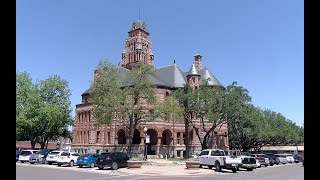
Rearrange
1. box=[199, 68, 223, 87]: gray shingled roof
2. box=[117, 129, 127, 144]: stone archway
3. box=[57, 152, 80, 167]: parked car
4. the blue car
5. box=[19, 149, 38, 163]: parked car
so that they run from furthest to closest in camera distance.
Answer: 1. box=[199, 68, 223, 87]: gray shingled roof
2. box=[117, 129, 127, 144]: stone archway
3. box=[19, 149, 38, 163]: parked car
4. box=[57, 152, 80, 167]: parked car
5. the blue car

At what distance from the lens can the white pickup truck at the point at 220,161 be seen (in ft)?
104

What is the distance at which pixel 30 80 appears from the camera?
68.0 m

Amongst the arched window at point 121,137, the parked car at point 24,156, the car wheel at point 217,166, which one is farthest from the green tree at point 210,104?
the parked car at point 24,156

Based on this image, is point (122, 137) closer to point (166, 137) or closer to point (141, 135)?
point (141, 135)

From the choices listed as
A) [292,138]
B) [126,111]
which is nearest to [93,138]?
[126,111]

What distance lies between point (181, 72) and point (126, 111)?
25201 mm

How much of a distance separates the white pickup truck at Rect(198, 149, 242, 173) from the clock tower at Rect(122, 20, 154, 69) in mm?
46584

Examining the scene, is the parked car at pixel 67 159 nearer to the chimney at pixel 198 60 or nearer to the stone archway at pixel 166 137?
the stone archway at pixel 166 137

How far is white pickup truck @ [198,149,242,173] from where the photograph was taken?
3162 cm

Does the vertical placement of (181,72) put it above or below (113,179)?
above

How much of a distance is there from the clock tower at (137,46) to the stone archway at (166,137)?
20.6m

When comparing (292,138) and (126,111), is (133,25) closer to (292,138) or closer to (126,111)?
(126,111)

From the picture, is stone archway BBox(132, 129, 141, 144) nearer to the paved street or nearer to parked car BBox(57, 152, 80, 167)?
parked car BBox(57, 152, 80, 167)

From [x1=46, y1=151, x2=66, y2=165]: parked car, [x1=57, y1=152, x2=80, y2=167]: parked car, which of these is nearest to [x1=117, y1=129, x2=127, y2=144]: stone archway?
[x1=46, y1=151, x2=66, y2=165]: parked car
